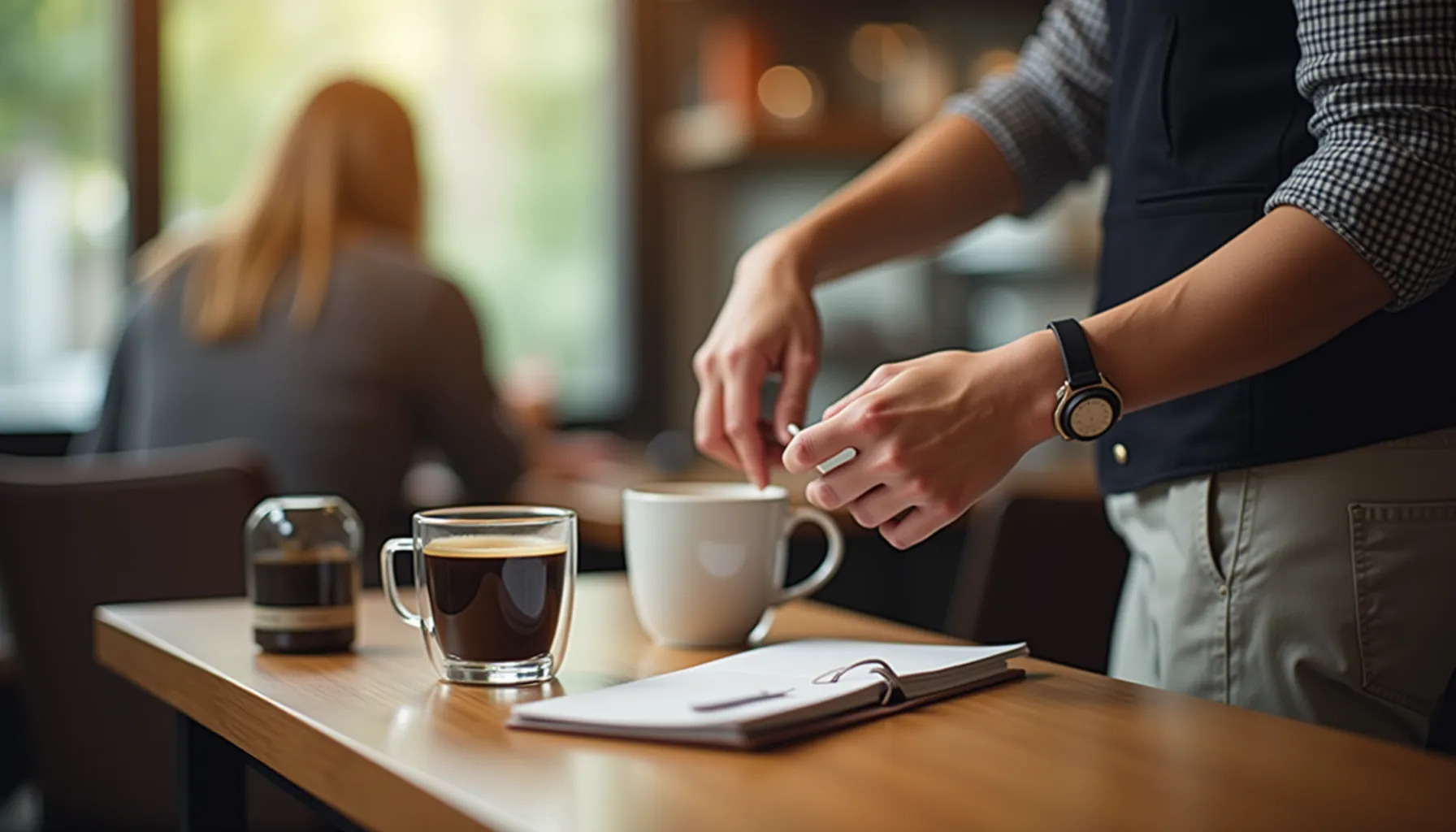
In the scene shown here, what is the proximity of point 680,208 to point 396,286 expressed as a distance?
1749 mm

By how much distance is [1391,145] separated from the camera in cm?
91

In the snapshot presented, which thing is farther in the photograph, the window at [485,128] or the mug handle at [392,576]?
the window at [485,128]

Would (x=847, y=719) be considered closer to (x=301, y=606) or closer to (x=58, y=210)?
(x=301, y=606)

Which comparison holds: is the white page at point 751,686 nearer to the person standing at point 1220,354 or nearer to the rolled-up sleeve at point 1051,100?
the person standing at point 1220,354

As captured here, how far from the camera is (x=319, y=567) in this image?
1.03 meters

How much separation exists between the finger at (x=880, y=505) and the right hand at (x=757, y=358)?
16cm

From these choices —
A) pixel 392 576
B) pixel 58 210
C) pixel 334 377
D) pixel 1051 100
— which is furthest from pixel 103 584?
pixel 58 210

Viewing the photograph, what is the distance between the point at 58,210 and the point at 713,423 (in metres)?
2.63

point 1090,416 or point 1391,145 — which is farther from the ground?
point 1391,145

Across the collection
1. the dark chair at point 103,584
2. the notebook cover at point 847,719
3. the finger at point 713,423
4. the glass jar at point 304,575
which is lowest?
the dark chair at point 103,584

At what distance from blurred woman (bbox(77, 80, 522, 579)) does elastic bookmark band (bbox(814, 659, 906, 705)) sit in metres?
1.58

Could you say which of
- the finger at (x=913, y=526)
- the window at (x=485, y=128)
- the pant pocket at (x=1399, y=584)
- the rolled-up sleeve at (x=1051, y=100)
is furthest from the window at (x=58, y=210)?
the pant pocket at (x=1399, y=584)

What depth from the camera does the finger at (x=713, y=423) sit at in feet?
3.61

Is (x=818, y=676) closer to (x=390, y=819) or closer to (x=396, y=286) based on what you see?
(x=390, y=819)
